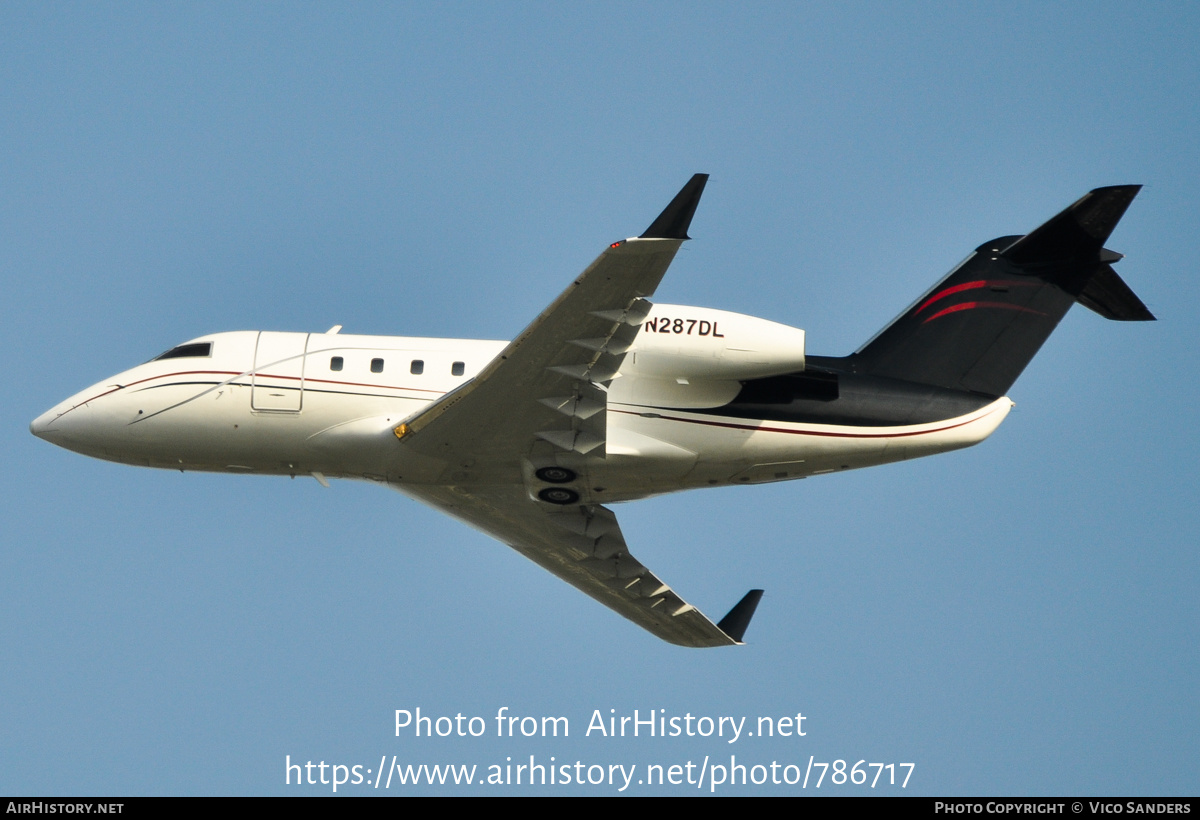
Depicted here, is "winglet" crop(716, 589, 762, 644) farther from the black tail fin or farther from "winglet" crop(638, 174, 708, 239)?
"winglet" crop(638, 174, 708, 239)

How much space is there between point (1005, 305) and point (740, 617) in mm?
7271

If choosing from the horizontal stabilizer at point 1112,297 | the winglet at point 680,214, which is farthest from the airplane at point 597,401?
the winglet at point 680,214

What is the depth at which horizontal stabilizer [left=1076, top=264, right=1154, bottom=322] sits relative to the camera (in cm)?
2298

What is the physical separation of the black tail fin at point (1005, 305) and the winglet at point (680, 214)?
608cm

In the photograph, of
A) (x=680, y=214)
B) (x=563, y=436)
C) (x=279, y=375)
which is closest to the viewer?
(x=680, y=214)

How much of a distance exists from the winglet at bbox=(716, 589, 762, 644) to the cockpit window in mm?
10119

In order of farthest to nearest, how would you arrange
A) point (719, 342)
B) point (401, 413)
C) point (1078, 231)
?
1. point (1078, 231)
2. point (401, 413)
3. point (719, 342)

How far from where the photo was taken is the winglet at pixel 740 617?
83.9 ft

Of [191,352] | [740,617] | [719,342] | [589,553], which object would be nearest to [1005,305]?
[719,342]

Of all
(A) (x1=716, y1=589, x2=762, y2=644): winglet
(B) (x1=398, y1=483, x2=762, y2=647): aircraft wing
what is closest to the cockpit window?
(B) (x1=398, y1=483, x2=762, y2=647): aircraft wing

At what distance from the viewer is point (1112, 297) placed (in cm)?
2308

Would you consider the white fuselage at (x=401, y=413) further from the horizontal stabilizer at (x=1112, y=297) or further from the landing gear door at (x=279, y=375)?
the horizontal stabilizer at (x=1112, y=297)

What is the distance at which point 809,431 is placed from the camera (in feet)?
69.9

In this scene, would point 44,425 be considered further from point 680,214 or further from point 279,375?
point 680,214
